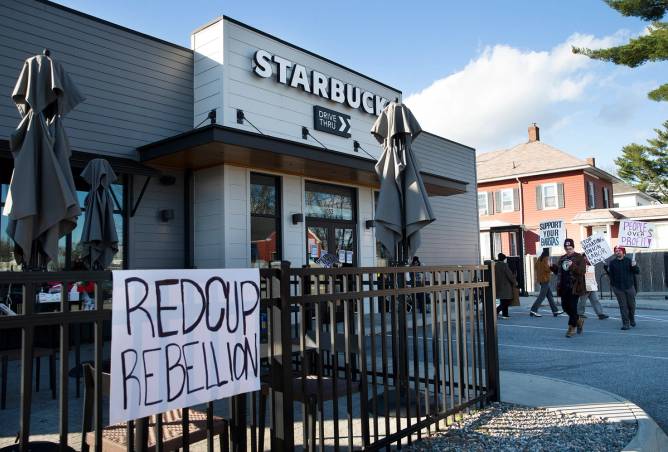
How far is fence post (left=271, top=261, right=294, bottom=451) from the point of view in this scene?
9.81ft

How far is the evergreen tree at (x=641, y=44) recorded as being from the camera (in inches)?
654

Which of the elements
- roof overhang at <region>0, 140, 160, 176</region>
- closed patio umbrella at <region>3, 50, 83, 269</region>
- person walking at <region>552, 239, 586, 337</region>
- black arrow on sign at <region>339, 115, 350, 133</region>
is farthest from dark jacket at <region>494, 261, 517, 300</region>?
closed patio umbrella at <region>3, 50, 83, 269</region>

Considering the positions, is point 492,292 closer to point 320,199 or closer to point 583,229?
point 320,199

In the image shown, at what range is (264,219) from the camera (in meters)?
10.8

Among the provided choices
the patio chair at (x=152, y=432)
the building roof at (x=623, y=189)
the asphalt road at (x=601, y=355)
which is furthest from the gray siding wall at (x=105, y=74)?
the building roof at (x=623, y=189)

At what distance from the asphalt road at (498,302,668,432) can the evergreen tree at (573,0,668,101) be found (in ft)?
→ 30.0

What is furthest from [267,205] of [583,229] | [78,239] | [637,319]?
[583,229]

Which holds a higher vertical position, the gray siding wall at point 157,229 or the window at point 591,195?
the window at point 591,195

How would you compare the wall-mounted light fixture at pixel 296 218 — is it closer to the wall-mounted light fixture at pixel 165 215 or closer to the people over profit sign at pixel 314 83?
the wall-mounted light fixture at pixel 165 215

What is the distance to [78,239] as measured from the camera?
29.2ft

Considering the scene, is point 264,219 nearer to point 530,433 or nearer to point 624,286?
point 530,433

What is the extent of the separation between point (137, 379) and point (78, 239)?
→ 7514 mm

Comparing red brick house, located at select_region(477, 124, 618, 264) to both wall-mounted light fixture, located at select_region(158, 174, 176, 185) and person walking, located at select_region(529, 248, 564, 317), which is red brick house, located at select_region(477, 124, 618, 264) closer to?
Answer: person walking, located at select_region(529, 248, 564, 317)

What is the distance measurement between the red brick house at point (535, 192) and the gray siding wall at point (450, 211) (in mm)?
8576
